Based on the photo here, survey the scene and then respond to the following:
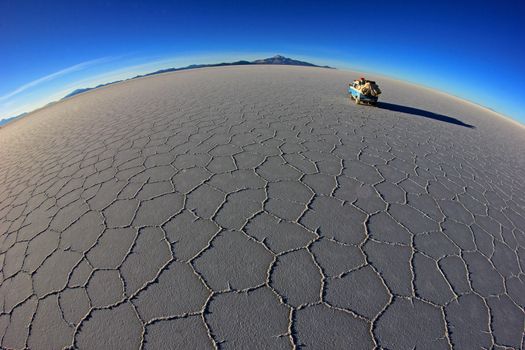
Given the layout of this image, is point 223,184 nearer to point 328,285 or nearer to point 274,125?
point 328,285

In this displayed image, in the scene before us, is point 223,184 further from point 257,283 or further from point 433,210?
point 433,210

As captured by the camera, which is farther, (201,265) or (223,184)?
(223,184)

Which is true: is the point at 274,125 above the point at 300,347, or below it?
above

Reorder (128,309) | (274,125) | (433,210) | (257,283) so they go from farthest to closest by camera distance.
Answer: (274,125), (433,210), (257,283), (128,309)

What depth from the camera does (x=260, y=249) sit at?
1863 millimetres

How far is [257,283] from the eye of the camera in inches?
63.6

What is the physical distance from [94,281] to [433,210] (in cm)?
295

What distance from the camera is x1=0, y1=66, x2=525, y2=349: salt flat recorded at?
4.65 ft

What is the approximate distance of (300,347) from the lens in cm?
130

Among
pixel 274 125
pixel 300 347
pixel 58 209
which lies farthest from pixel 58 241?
pixel 274 125

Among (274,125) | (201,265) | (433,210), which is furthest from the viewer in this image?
(274,125)

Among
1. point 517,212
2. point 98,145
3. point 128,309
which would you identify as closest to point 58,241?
point 128,309

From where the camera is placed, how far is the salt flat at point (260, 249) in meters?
1.42

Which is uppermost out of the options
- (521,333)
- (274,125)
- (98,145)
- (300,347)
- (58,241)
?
(274,125)
